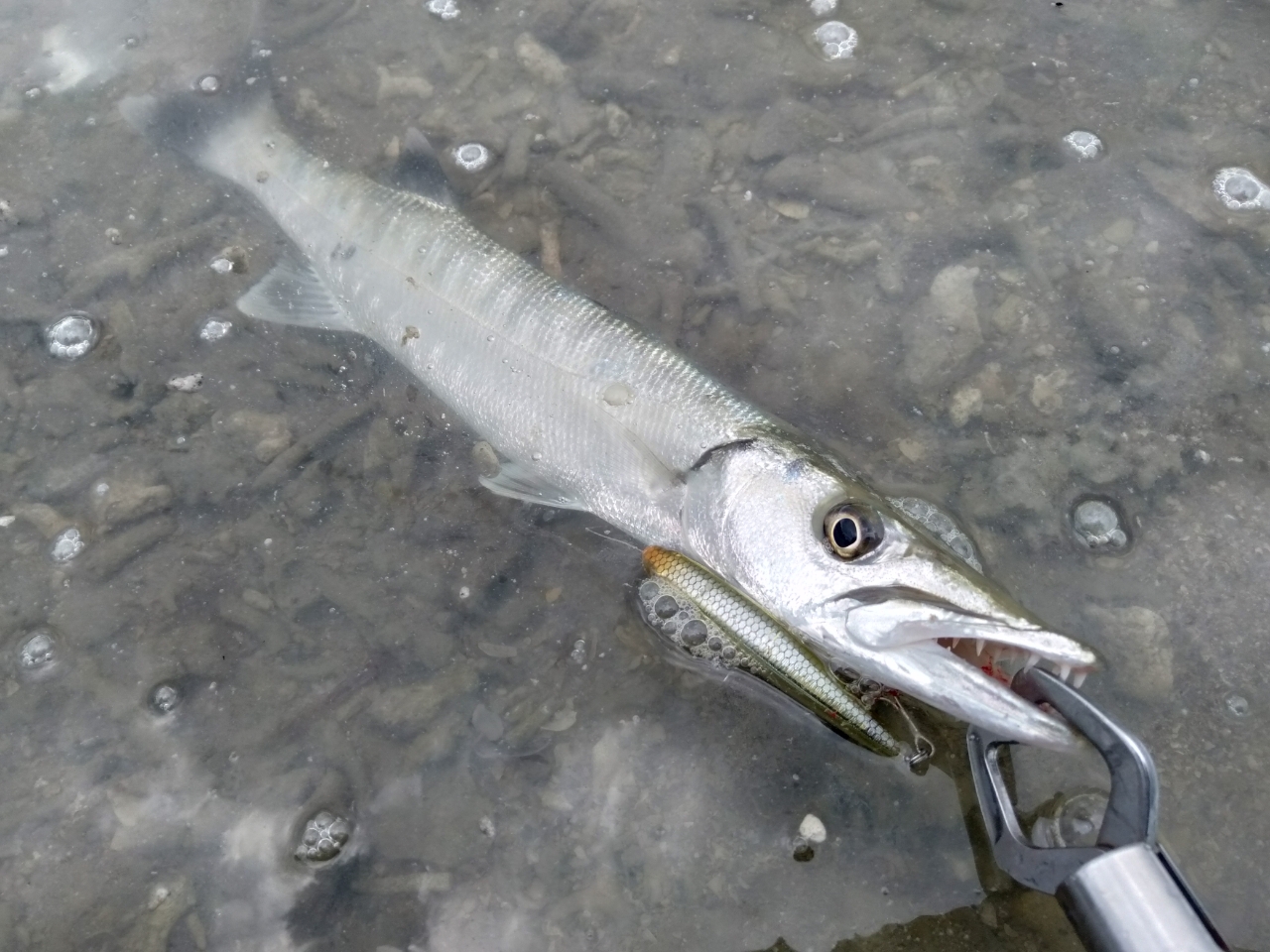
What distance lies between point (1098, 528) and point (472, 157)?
10.9 ft

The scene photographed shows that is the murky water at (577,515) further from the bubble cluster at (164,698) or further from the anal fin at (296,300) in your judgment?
the anal fin at (296,300)

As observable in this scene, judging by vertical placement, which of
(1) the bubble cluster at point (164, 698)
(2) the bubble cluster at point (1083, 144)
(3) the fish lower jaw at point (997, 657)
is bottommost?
(1) the bubble cluster at point (164, 698)

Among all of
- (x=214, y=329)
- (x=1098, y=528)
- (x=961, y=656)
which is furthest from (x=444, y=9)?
(x=961, y=656)

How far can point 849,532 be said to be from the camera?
2.50 metres

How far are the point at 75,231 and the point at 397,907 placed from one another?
3526mm

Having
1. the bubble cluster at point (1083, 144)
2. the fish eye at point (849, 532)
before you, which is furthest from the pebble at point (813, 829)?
the bubble cluster at point (1083, 144)

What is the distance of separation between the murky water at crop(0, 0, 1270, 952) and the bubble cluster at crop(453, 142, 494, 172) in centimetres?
3

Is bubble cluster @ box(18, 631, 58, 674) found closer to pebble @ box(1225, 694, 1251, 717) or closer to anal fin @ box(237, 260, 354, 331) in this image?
anal fin @ box(237, 260, 354, 331)

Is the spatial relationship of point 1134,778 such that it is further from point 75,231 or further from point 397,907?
point 75,231

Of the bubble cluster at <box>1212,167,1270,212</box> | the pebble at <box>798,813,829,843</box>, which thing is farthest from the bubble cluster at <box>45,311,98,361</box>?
the bubble cluster at <box>1212,167,1270,212</box>

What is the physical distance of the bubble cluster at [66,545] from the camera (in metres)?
3.29

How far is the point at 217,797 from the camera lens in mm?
2850

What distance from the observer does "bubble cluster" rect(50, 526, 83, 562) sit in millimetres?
3295

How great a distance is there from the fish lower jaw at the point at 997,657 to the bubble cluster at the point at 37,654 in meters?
3.13
